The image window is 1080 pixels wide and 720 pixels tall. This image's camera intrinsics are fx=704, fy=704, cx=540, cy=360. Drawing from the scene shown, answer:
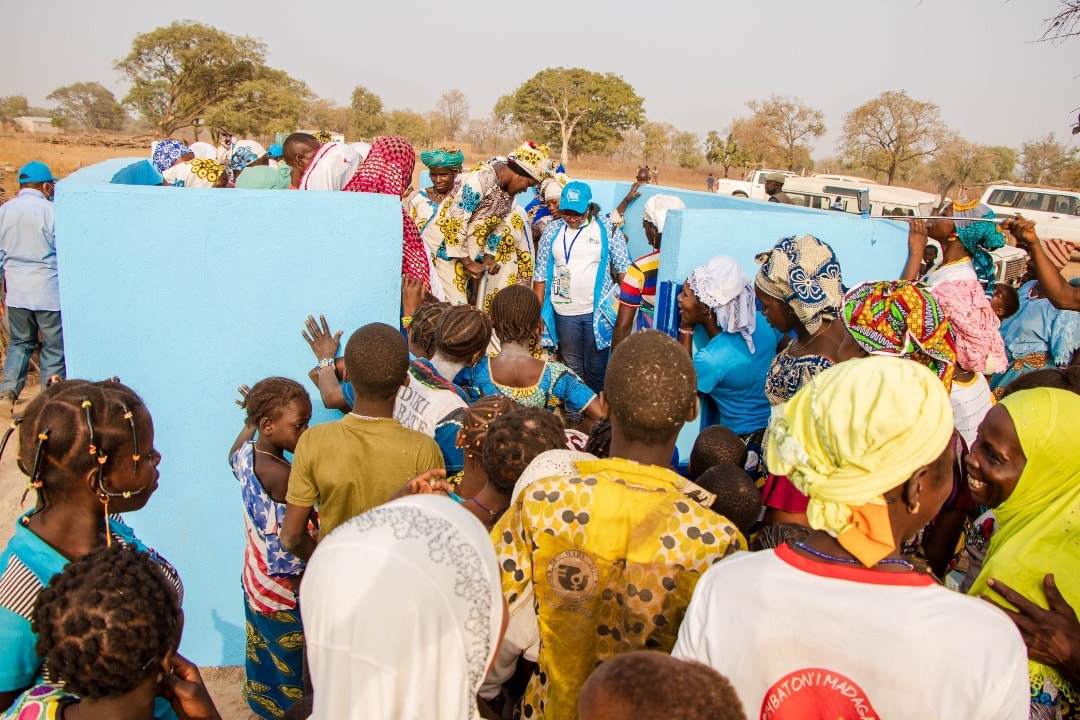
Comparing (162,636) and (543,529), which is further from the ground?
(543,529)

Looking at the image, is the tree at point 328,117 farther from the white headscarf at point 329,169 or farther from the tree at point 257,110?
the white headscarf at point 329,169

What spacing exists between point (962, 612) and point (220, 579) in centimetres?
346

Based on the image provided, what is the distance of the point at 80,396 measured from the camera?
1.96m

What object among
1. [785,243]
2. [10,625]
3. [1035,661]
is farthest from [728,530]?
[785,243]

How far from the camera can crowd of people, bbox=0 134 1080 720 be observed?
1.24 meters

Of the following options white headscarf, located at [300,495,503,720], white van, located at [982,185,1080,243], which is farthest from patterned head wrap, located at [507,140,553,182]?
A: white van, located at [982,185,1080,243]

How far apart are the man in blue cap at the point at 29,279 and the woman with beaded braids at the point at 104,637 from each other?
5.82 meters

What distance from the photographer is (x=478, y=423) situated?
243 centimetres

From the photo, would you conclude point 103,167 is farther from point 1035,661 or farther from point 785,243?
point 1035,661

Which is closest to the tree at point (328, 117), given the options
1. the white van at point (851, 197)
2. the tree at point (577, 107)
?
the tree at point (577, 107)

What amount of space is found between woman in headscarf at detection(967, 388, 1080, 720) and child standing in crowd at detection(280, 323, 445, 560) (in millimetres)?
1703

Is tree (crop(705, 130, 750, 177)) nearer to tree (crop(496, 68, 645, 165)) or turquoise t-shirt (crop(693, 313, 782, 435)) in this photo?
tree (crop(496, 68, 645, 165))

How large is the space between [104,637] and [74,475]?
642 mm

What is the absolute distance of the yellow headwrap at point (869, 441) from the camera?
1326 millimetres
